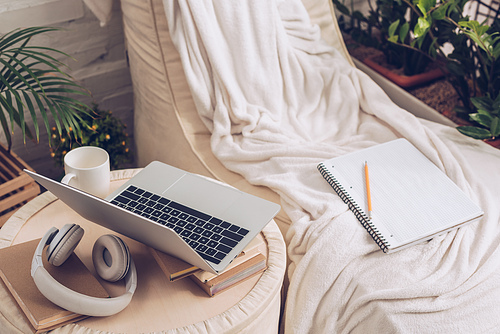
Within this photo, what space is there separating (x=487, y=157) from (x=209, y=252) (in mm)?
859

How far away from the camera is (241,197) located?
1.03 meters

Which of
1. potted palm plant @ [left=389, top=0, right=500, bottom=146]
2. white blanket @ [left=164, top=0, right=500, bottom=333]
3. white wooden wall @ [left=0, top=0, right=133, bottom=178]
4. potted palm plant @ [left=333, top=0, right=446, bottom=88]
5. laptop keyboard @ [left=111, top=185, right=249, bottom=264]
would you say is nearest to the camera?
laptop keyboard @ [left=111, top=185, right=249, bottom=264]

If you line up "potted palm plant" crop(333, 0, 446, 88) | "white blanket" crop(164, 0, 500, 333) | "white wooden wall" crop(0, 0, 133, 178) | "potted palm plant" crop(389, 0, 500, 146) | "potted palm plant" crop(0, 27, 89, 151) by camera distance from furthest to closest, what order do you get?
"potted palm plant" crop(333, 0, 446, 88) → "white wooden wall" crop(0, 0, 133, 178) → "potted palm plant" crop(389, 0, 500, 146) → "potted palm plant" crop(0, 27, 89, 151) → "white blanket" crop(164, 0, 500, 333)

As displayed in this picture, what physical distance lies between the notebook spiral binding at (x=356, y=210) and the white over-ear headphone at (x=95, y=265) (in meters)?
0.52

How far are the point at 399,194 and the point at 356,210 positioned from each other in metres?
0.13

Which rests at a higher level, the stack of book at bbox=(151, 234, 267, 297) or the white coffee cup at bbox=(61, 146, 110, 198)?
the white coffee cup at bbox=(61, 146, 110, 198)

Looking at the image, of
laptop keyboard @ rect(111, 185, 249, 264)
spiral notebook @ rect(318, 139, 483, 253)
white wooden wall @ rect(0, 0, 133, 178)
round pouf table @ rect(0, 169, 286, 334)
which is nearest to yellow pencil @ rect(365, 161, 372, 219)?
spiral notebook @ rect(318, 139, 483, 253)

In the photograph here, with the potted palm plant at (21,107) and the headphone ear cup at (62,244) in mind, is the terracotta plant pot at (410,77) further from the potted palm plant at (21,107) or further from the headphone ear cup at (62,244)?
the headphone ear cup at (62,244)

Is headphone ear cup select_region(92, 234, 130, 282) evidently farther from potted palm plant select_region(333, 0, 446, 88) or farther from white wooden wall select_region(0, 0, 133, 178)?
potted palm plant select_region(333, 0, 446, 88)

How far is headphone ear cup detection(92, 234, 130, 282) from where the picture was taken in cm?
87

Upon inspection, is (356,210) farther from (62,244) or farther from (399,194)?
(62,244)

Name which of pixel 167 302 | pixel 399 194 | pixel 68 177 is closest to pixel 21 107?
pixel 68 177

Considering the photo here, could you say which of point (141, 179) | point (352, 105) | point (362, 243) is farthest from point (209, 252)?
point (352, 105)

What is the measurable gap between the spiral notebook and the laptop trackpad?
1.03 ft
